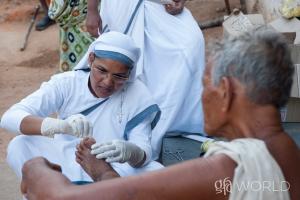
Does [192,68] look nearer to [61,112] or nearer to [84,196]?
[61,112]

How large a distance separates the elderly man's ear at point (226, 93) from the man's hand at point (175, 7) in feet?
8.52

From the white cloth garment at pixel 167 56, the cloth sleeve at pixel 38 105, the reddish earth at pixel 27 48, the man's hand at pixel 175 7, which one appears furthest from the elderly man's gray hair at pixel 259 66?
the reddish earth at pixel 27 48

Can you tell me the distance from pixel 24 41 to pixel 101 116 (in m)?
5.10

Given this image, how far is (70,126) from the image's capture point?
3.06 meters

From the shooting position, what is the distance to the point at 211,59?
6.77 feet

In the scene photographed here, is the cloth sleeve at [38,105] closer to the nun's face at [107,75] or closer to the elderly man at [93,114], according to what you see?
the elderly man at [93,114]

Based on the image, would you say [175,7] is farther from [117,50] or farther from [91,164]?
[91,164]

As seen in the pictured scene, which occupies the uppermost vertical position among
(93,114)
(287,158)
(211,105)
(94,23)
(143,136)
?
(211,105)

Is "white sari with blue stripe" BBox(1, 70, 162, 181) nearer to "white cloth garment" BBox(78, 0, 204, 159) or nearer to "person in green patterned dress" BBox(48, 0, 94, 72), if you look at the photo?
"white cloth garment" BBox(78, 0, 204, 159)

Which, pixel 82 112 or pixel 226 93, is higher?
pixel 226 93

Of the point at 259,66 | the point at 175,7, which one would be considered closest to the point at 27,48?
the point at 175,7

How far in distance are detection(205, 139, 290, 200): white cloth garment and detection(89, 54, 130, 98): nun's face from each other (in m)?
1.44

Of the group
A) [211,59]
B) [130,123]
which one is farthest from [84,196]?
[130,123]

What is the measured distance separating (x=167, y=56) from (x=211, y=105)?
241 centimetres
